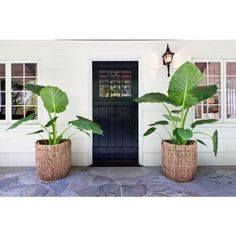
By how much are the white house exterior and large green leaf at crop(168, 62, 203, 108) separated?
90cm

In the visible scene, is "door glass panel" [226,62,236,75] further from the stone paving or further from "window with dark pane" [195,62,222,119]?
the stone paving

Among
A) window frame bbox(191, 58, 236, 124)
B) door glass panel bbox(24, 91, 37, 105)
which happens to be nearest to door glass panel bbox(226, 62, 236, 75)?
window frame bbox(191, 58, 236, 124)

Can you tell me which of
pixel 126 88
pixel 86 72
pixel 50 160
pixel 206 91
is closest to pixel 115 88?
pixel 126 88

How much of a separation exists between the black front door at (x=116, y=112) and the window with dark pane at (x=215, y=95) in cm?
129

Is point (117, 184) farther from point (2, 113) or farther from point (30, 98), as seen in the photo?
point (2, 113)

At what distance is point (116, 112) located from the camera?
157 inches

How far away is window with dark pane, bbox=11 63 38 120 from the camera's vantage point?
394 centimetres

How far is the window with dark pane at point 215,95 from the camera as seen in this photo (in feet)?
13.0

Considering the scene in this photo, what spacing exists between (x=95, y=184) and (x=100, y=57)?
7.56 ft

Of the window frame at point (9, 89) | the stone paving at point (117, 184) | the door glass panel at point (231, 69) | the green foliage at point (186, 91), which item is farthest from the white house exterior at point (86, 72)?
the green foliage at point (186, 91)

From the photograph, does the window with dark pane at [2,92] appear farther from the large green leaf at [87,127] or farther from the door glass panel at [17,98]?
the large green leaf at [87,127]

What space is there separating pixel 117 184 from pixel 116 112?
4.83ft
